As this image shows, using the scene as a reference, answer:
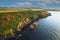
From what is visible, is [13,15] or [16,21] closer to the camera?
[16,21]

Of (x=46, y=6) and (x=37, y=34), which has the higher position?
(x=46, y=6)

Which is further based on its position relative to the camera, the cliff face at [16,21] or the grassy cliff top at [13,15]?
the grassy cliff top at [13,15]

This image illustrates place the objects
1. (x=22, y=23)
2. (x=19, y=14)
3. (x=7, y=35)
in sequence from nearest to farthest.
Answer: (x=7, y=35)
(x=22, y=23)
(x=19, y=14)

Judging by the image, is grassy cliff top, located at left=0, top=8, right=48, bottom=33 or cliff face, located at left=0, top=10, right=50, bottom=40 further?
grassy cliff top, located at left=0, top=8, right=48, bottom=33

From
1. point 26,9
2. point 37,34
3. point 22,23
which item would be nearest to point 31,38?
point 37,34

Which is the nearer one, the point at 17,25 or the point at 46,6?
the point at 17,25

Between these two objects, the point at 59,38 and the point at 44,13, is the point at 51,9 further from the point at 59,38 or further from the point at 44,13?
the point at 59,38

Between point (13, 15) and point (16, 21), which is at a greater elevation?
point (13, 15)

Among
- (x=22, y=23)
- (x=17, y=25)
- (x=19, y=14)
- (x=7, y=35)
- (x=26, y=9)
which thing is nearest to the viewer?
(x=7, y=35)
